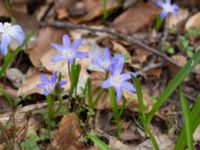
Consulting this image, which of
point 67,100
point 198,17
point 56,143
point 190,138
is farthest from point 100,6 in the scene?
point 190,138

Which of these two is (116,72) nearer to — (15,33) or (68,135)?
(68,135)

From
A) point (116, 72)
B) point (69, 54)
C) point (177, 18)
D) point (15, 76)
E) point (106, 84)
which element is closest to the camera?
point (106, 84)

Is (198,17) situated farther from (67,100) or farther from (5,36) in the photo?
(5,36)

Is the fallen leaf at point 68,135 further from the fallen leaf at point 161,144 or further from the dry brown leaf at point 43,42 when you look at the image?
the dry brown leaf at point 43,42

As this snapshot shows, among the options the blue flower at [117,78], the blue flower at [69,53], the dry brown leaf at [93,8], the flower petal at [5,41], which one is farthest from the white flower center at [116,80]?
the dry brown leaf at [93,8]

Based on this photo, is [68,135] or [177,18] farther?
[177,18]

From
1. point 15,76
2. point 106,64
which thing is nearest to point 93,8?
point 15,76
